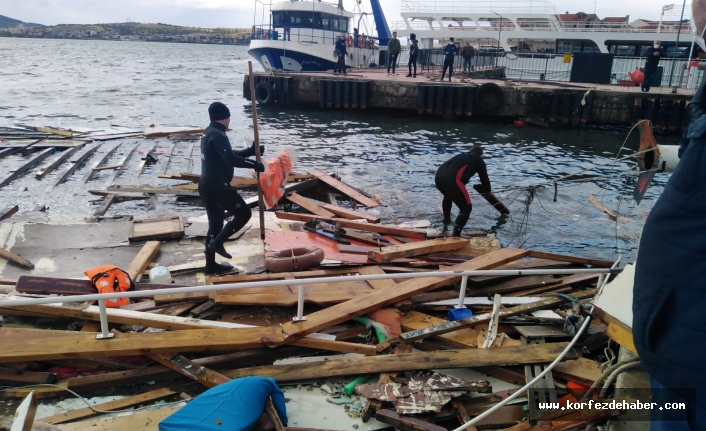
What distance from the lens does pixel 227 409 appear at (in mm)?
3424

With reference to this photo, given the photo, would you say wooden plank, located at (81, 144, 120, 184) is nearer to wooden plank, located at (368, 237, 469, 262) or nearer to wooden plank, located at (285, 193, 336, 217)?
wooden plank, located at (285, 193, 336, 217)

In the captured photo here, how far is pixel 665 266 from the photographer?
1661 mm

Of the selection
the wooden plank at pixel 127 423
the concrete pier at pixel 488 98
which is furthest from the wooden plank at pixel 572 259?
the concrete pier at pixel 488 98

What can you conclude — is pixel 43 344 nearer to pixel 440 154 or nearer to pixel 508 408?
pixel 508 408

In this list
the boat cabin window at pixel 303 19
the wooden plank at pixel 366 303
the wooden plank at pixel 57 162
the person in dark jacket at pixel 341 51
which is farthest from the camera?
the boat cabin window at pixel 303 19

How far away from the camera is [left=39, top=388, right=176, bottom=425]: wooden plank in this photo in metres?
3.81

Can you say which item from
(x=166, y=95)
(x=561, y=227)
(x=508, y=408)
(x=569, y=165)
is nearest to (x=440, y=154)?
(x=569, y=165)

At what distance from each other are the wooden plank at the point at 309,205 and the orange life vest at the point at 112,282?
4.76 m

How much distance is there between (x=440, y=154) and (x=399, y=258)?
44.1 ft

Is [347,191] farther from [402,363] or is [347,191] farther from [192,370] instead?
[192,370]

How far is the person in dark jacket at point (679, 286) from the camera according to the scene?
5.20ft

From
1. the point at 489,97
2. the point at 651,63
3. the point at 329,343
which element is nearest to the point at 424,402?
the point at 329,343

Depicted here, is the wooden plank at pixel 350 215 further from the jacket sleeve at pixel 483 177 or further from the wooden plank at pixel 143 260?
the wooden plank at pixel 143 260

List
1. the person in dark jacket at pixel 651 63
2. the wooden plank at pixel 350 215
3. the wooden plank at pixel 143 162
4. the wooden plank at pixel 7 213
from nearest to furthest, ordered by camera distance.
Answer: the wooden plank at pixel 7 213 < the wooden plank at pixel 350 215 < the wooden plank at pixel 143 162 < the person in dark jacket at pixel 651 63
